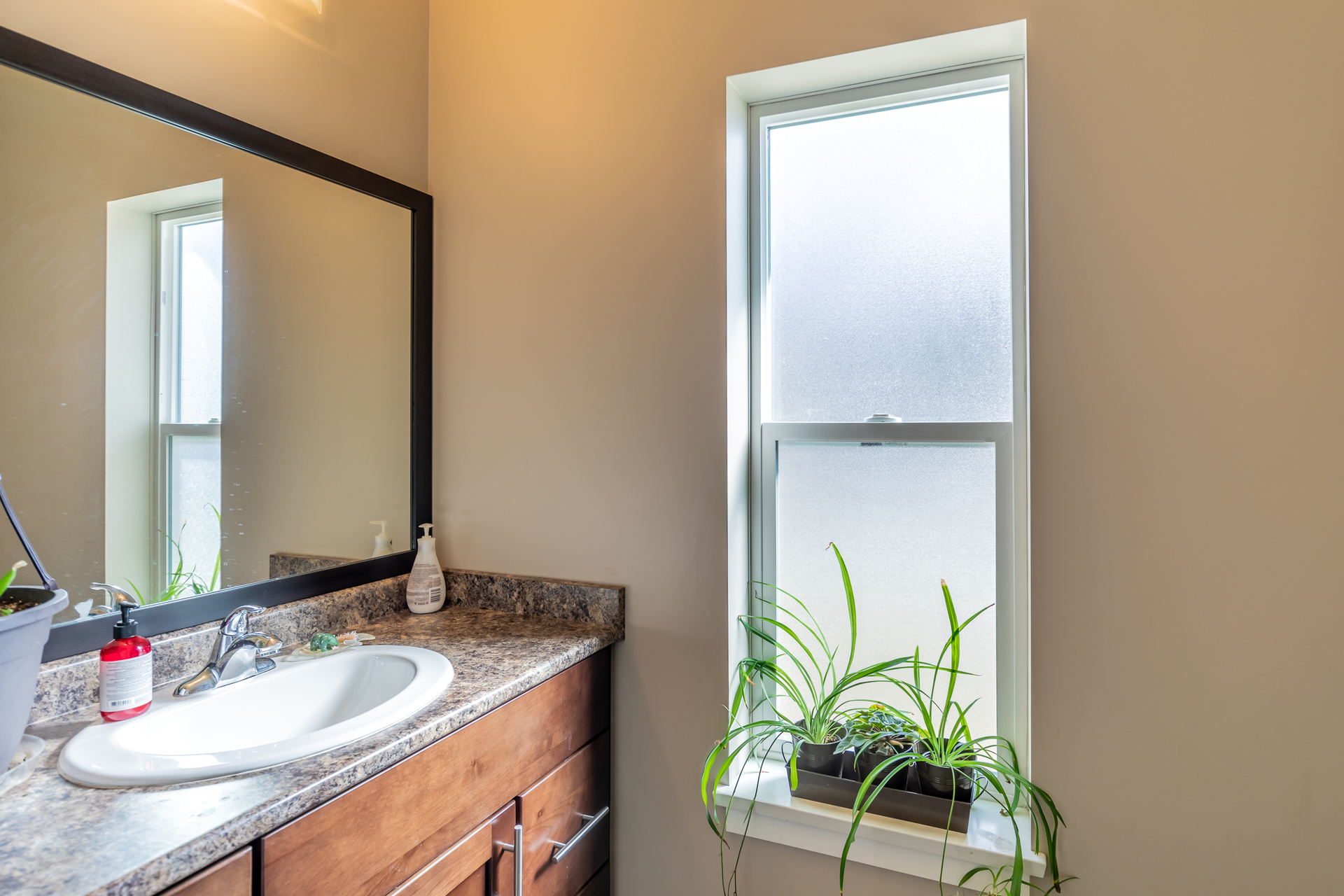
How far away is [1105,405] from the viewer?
3.74ft

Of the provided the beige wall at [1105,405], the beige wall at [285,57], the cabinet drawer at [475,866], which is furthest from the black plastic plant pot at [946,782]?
the beige wall at [285,57]

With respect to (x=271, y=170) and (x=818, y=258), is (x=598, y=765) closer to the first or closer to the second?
(x=818, y=258)

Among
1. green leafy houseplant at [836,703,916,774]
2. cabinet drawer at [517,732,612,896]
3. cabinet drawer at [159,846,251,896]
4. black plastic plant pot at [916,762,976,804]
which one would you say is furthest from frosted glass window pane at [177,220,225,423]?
black plastic plant pot at [916,762,976,804]

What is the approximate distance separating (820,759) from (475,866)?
648 mm

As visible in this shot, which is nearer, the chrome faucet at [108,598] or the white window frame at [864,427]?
the chrome faucet at [108,598]

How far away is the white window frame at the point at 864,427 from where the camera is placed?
4.07ft

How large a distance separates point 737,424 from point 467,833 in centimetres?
86

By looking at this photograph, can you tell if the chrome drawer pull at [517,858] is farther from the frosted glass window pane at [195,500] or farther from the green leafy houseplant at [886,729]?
the frosted glass window pane at [195,500]

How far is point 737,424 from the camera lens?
4.67 feet

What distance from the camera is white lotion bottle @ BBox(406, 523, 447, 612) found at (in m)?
1.52

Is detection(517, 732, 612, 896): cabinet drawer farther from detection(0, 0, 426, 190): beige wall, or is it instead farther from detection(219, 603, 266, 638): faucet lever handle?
detection(0, 0, 426, 190): beige wall

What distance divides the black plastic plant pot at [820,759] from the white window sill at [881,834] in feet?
0.20

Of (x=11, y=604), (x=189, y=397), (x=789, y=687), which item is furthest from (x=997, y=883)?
(x=189, y=397)

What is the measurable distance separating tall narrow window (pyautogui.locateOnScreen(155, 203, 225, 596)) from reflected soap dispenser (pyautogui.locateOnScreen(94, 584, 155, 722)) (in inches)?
7.0
